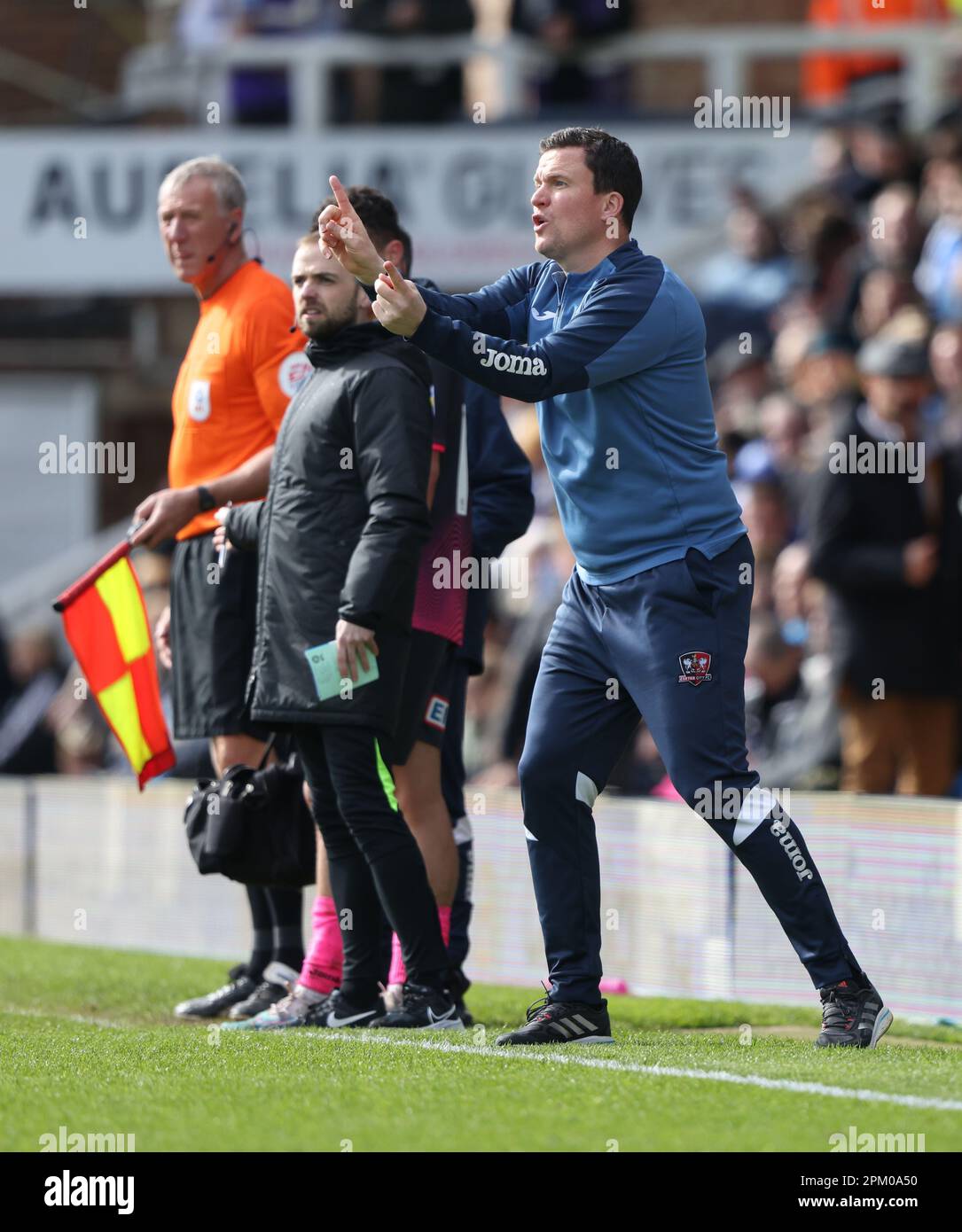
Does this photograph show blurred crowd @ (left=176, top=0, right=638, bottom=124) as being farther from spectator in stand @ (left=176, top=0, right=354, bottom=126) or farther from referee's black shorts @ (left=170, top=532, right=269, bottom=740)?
referee's black shorts @ (left=170, top=532, right=269, bottom=740)

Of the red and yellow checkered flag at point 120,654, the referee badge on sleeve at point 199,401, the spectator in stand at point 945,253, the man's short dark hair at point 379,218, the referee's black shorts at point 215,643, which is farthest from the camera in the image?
the spectator in stand at point 945,253

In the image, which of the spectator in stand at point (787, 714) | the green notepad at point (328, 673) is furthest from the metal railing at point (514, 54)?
the green notepad at point (328, 673)

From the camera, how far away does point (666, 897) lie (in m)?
8.62

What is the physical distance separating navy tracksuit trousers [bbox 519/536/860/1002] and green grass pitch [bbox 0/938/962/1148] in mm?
332

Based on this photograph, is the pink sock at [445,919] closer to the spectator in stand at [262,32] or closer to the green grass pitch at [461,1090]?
the green grass pitch at [461,1090]

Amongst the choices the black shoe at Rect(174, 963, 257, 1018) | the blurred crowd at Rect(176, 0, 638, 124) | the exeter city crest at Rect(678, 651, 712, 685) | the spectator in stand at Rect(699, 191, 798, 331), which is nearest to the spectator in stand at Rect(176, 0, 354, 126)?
the blurred crowd at Rect(176, 0, 638, 124)

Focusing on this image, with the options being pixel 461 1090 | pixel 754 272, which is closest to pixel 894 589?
pixel 461 1090

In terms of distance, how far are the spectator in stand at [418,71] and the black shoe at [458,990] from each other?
11.1 meters

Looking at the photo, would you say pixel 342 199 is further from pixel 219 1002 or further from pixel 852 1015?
pixel 219 1002

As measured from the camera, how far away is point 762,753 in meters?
10.1

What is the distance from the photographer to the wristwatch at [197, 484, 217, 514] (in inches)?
282

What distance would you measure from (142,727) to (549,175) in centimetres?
262

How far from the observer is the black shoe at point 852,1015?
19.4 ft
